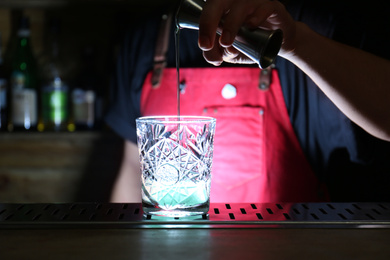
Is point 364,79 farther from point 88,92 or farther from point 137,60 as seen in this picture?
point 88,92

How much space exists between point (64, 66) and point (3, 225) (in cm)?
123

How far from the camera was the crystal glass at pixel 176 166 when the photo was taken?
23.9 inches

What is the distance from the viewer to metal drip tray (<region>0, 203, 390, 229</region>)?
1.98 ft

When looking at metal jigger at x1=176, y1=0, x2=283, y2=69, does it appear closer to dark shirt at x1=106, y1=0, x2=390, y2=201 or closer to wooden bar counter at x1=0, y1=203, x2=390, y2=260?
wooden bar counter at x1=0, y1=203, x2=390, y2=260

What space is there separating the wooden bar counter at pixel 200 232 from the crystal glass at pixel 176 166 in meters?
0.02

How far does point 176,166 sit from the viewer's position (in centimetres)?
61

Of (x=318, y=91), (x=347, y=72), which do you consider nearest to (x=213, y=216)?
(x=347, y=72)

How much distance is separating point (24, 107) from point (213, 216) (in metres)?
1.16

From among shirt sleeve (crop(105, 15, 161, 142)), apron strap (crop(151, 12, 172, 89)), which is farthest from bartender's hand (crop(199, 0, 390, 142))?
shirt sleeve (crop(105, 15, 161, 142))

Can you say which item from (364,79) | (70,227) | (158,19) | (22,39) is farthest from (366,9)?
(22,39)

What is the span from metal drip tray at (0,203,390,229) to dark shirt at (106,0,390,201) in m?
0.49

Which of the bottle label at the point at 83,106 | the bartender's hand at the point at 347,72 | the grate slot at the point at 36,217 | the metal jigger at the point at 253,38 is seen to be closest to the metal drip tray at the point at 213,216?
the grate slot at the point at 36,217

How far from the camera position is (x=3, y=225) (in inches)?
23.7

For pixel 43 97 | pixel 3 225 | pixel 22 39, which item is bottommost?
pixel 3 225
